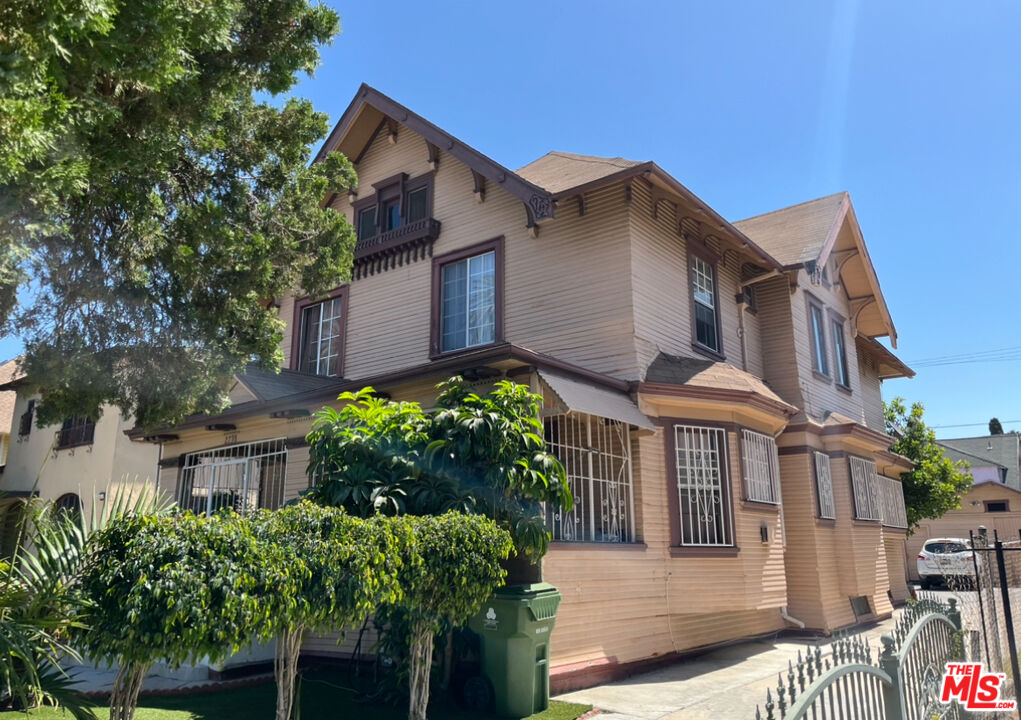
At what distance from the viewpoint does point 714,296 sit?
14398 millimetres

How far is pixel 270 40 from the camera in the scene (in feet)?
26.9

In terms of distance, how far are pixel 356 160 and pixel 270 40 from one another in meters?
8.40

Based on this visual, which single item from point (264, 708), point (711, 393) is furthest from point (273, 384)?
point (711, 393)

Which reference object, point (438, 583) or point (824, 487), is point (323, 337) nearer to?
point (438, 583)

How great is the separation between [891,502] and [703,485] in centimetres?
1050

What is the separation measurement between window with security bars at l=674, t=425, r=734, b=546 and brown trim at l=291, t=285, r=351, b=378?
7.38 m

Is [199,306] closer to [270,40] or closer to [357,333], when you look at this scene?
[270,40]

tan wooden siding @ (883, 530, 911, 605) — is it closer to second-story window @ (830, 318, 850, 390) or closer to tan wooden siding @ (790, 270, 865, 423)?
tan wooden siding @ (790, 270, 865, 423)

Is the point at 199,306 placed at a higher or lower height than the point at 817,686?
higher

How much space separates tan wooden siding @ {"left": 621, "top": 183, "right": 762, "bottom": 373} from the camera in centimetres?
1203

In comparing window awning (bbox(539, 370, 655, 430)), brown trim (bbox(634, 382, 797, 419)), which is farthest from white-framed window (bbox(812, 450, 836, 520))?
window awning (bbox(539, 370, 655, 430))

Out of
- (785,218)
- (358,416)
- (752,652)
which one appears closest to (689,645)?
(752,652)

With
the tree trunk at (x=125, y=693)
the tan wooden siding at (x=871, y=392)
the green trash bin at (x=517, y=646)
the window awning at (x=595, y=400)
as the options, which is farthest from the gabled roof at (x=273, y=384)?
the tan wooden siding at (x=871, y=392)

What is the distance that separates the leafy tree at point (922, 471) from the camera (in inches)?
909
